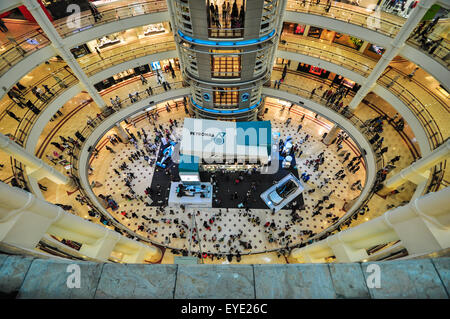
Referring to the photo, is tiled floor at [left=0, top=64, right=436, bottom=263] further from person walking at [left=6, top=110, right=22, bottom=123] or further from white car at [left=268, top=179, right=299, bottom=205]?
person walking at [left=6, top=110, right=22, bottom=123]

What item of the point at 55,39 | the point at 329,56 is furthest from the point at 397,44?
the point at 55,39

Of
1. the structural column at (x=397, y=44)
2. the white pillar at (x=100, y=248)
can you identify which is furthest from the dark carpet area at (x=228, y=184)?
the white pillar at (x=100, y=248)

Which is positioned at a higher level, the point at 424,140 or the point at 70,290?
the point at 424,140

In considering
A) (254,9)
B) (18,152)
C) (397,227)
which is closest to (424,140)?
(397,227)

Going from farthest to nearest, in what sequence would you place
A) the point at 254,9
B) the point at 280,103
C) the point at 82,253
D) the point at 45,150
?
the point at 280,103 → the point at 45,150 → the point at 254,9 → the point at 82,253

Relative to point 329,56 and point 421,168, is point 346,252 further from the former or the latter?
point 329,56

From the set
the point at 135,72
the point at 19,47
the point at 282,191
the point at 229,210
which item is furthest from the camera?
the point at 135,72

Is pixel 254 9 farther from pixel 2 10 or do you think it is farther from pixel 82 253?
pixel 82 253
